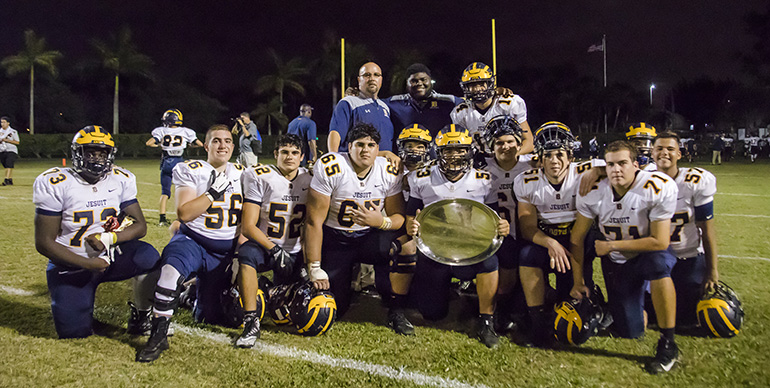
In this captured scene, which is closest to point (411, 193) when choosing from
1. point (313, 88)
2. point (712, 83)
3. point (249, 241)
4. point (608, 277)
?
point (249, 241)

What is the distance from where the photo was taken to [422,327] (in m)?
4.61

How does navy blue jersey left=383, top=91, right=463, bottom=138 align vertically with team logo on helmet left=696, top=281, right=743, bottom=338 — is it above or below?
above

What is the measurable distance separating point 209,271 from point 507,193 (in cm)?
282

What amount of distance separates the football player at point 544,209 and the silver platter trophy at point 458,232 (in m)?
0.29

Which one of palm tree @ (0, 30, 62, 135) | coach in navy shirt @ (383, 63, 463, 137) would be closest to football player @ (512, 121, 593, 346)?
coach in navy shirt @ (383, 63, 463, 137)

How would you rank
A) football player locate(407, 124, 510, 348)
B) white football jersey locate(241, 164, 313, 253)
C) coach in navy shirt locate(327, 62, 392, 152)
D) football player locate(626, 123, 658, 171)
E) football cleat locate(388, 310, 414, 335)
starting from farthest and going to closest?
coach in navy shirt locate(327, 62, 392, 152) < football player locate(626, 123, 658, 171) < white football jersey locate(241, 164, 313, 253) < football player locate(407, 124, 510, 348) < football cleat locate(388, 310, 414, 335)

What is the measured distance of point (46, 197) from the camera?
406cm

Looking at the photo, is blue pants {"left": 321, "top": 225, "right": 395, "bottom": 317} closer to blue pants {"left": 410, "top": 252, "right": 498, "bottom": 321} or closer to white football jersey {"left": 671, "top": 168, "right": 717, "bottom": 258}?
blue pants {"left": 410, "top": 252, "right": 498, "bottom": 321}

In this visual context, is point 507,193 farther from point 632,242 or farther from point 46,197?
point 46,197

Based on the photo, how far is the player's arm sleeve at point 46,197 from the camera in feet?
13.3

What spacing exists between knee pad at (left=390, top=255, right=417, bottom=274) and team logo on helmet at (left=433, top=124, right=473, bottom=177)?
849 mm

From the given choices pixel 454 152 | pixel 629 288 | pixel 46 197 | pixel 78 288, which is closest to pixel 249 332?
pixel 78 288

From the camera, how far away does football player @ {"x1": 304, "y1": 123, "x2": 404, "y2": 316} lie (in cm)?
457

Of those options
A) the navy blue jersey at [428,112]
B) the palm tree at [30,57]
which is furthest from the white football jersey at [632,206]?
the palm tree at [30,57]
